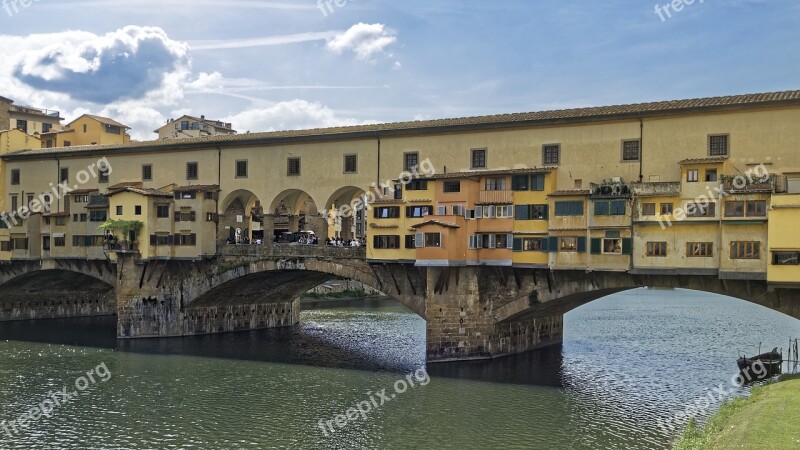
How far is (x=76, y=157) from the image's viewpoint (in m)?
64.4

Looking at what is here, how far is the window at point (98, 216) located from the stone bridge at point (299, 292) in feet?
15.9

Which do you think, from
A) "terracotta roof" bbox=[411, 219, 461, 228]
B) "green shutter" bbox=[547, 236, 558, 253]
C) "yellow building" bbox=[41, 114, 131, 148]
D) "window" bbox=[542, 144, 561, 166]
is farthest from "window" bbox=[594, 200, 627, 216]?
"yellow building" bbox=[41, 114, 131, 148]

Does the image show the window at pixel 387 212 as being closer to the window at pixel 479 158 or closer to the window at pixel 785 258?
the window at pixel 479 158

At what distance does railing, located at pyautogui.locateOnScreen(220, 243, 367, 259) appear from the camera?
50.8 meters

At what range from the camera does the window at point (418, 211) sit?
153 ft

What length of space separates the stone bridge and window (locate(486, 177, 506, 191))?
513 centimetres

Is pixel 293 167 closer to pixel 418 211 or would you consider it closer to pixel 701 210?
pixel 418 211

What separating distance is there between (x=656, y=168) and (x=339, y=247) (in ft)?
72.1

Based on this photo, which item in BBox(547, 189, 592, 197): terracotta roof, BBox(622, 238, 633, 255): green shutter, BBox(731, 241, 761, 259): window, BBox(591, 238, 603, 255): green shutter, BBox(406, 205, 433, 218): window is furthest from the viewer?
BBox(406, 205, 433, 218): window

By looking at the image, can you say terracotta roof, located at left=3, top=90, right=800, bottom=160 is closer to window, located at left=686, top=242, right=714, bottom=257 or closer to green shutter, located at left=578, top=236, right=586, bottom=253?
green shutter, located at left=578, top=236, right=586, bottom=253

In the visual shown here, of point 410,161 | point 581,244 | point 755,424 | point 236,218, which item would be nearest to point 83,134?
point 236,218

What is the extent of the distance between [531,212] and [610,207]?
5021 millimetres

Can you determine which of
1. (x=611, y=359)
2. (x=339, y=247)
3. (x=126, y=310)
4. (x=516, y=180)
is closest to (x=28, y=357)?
(x=126, y=310)

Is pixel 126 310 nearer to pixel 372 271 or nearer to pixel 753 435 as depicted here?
pixel 372 271
